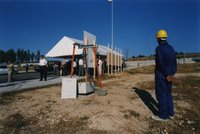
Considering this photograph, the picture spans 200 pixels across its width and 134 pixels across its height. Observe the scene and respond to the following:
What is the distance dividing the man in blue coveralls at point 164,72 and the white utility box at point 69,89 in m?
3.47

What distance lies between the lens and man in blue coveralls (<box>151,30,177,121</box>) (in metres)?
5.27

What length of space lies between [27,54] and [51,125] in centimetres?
15459

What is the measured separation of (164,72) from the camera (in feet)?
17.4

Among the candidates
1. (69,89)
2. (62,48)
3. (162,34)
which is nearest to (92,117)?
(69,89)

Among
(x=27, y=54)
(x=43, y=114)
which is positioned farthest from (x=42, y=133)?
(x=27, y=54)

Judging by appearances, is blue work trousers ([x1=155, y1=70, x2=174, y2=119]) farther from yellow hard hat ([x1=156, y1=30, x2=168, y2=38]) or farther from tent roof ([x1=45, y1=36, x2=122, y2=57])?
tent roof ([x1=45, y1=36, x2=122, y2=57])

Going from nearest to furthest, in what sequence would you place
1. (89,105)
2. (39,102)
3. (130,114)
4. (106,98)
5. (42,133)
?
(42,133) < (130,114) < (89,105) < (39,102) < (106,98)

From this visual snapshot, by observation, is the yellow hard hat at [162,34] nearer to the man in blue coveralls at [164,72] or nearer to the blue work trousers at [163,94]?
the man in blue coveralls at [164,72]

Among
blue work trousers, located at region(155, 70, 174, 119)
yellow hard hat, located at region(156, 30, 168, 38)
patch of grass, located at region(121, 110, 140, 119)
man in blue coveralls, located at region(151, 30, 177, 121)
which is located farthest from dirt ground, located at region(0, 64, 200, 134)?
yellow hard hat, located at region(156, 30, 168, 38)

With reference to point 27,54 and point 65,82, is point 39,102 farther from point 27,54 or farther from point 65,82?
point 27,54

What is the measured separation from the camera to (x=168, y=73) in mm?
5266

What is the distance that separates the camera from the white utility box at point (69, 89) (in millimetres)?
7906

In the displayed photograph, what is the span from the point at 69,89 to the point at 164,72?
3.96m

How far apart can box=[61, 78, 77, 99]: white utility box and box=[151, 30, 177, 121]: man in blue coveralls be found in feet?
11.4
